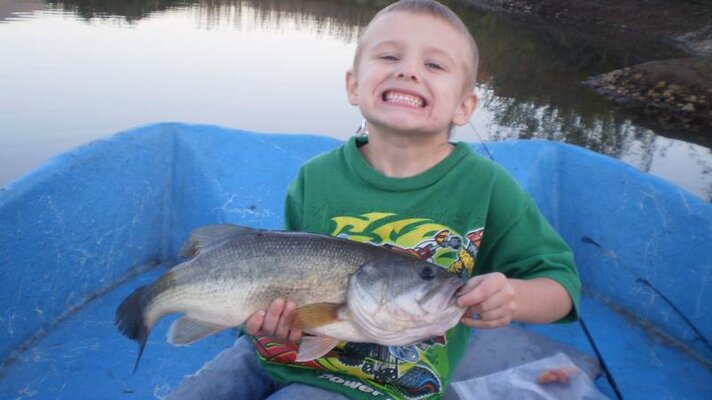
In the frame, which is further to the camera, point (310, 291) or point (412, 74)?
point (412, 74)

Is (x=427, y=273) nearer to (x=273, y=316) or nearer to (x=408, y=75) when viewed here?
(x=273, y=316)

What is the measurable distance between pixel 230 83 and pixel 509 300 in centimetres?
1074

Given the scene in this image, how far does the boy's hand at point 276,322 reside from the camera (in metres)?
2.01

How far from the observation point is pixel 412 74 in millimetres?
2188

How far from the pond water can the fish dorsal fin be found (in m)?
5.30

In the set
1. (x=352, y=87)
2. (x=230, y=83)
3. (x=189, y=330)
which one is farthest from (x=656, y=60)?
(x=189, y=330)

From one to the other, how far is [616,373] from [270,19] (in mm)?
19637

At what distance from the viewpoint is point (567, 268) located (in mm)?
2201

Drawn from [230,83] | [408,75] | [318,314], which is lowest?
[230,83]

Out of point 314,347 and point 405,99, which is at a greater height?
point 405,99

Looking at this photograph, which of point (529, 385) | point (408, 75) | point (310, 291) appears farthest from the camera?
point (529, 385)

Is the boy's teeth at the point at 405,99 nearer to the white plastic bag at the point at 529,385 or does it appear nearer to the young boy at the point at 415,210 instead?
the young boy at the point at 415,210

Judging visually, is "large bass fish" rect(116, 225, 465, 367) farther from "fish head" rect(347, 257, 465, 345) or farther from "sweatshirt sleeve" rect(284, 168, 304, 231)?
"sweatshirt sleeve" rect(284, 168, 304, 231)

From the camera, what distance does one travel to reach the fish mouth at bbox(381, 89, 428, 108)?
2201mm
